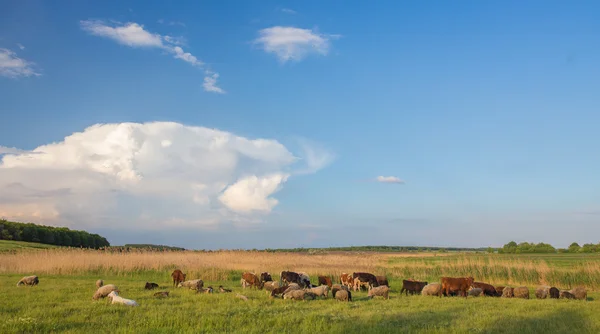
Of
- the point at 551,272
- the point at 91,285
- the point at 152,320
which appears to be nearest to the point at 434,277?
the point at 551,272

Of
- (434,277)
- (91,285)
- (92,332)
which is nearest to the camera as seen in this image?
(92,332)

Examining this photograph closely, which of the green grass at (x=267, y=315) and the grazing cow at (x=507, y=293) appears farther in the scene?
the grazing cow at (x=507, y=293)

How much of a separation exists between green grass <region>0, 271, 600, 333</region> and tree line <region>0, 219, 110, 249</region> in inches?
2185

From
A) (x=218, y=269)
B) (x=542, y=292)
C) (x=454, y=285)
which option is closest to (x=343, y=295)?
(x=454, y=285)

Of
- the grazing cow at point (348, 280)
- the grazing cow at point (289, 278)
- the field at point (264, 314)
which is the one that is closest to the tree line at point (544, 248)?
the field at point (264, 314)

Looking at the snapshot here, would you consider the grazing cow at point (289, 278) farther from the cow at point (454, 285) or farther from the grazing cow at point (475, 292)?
the grazing cow at point (475, 292)

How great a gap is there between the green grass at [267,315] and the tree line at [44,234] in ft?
182

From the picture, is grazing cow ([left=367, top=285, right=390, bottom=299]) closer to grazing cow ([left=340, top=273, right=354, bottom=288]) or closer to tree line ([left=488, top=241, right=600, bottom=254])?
grazing cow ([left=340, top=273, right=354, bottom=288])

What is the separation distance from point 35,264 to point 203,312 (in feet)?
65.1

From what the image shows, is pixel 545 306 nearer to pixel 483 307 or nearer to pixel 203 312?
pixel 483 307

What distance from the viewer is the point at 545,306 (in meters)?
16.9

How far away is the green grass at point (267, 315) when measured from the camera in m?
11.2

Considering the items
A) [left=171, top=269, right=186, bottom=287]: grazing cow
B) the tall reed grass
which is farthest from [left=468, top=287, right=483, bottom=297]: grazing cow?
[left=171, top=269, right=186, bottom=287]: grazing cow

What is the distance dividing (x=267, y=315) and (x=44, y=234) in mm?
86189
